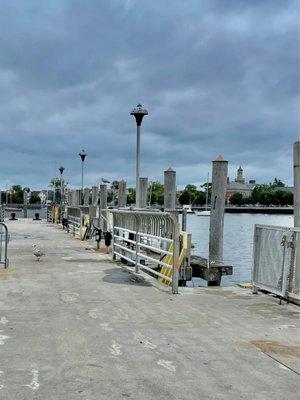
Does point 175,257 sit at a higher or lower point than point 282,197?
lower

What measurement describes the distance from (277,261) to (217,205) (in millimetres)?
4307

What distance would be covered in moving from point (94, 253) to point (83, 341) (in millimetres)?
11057

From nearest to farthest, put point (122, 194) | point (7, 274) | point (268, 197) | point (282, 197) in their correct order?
point (7, 274) < point (122, 194) < point (282, 197) < point (268, 197)

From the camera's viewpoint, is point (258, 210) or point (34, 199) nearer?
point (34, 199)

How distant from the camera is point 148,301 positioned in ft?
28.6

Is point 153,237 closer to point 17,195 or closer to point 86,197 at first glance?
point 86,197

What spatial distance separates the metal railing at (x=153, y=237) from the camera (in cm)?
960

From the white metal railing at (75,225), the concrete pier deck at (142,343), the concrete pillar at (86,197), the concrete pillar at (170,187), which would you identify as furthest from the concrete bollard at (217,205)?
the concrete pillar at (86,197)

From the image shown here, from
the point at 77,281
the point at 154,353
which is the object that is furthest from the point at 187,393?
the point at 77,281

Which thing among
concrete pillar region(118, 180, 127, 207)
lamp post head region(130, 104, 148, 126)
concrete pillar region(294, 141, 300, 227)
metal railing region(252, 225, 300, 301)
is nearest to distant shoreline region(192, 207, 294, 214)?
concrete pillar region(118, 180, 127, 207)

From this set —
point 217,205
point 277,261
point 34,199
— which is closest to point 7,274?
point 217,205

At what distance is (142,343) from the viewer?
238 inches

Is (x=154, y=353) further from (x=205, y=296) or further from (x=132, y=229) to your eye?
(x=132, y=229)

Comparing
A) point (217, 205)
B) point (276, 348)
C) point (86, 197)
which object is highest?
point (86, 197)
